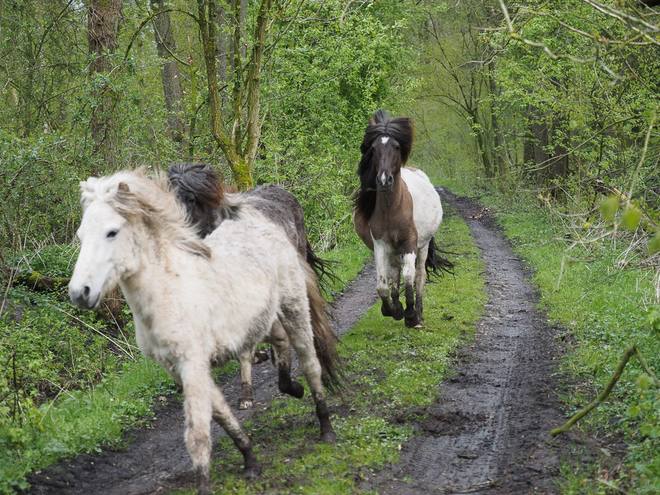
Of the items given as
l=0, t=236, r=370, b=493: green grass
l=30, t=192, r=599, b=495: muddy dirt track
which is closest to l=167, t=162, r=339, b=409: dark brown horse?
l=30, t=192, r=599, b=495: muddy dirt track

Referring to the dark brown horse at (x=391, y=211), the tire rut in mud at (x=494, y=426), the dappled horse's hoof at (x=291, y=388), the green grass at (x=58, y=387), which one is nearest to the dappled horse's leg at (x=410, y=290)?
the dark brown horse at (x=391, y=211)

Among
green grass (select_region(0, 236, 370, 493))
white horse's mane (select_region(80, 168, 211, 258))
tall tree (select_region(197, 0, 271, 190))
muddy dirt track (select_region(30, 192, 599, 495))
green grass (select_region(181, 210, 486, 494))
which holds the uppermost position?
tall tree (select_region(197, 0, 271, 190))

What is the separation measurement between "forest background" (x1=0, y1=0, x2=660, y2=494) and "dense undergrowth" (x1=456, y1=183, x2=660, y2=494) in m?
0.09

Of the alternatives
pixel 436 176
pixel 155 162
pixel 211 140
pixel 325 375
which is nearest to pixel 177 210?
pixel 325 375

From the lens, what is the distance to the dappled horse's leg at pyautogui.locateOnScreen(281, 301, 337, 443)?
16.2ft

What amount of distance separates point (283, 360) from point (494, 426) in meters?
1.86

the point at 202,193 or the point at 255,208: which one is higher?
the point at 202,193

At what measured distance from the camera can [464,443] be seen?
16.0 feet

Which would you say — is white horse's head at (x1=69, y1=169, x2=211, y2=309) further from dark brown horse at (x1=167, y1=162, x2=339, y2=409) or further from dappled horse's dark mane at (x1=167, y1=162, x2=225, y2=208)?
dappled horse's dark mane at (x1=167, y1=162, x2=225, y2=208)

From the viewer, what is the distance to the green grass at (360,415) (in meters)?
4.26

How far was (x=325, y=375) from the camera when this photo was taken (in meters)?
5.36

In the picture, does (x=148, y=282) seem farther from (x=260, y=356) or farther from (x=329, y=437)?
(x=260, y=356)

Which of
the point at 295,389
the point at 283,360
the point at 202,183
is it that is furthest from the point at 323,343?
the point at 202,183

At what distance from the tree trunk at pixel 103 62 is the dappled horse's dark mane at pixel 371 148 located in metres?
3.68
